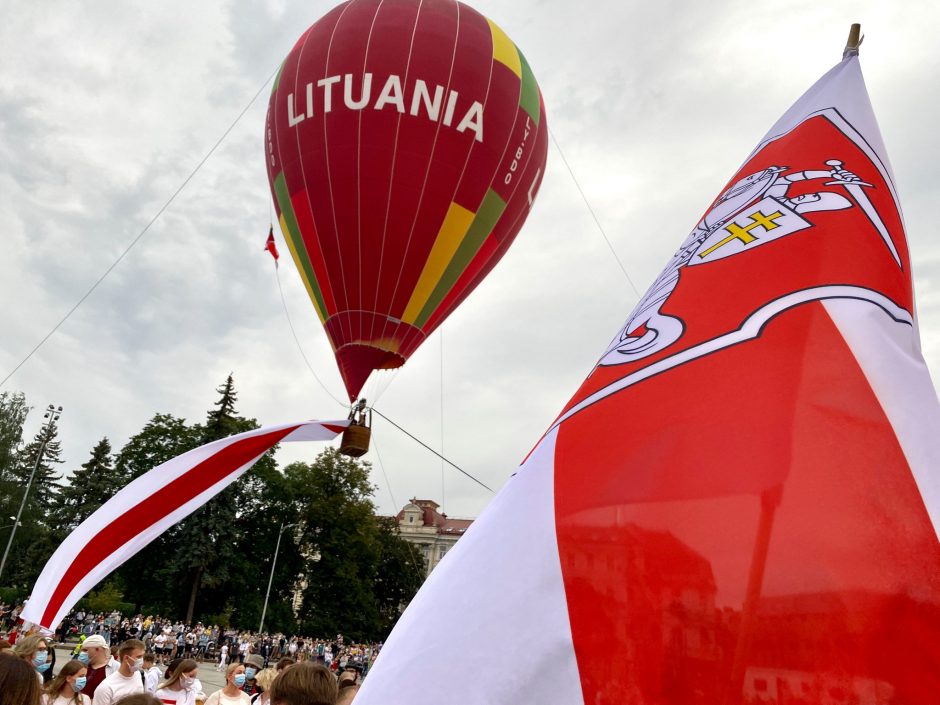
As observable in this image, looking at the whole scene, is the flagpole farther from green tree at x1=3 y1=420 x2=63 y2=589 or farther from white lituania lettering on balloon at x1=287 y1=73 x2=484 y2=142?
green tree at x1=3 y1=420 x2=63 y2=589

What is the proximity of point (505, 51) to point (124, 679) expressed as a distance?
12392 mm

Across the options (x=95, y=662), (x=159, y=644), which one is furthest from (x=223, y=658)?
(x=95, y=662)

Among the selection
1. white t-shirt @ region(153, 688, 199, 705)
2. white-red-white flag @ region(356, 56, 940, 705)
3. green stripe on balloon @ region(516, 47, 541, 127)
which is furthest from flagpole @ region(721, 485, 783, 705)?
green stripe on balloon @ region(516, 47, 541, 127)

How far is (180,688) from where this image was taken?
6305 millimetres

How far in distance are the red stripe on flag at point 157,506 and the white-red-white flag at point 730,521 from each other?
5.89 m

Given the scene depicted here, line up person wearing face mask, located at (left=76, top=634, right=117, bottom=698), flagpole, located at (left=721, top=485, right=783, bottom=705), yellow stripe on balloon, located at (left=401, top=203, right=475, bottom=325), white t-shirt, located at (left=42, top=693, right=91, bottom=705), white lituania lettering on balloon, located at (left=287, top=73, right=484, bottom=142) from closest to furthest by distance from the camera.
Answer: flagpole, located at (left=721, top=485, right=783, bottom=705)
white t-shirt, located at (left=42, top=693, right=91, bottom=705)
person wearing face mask, located at (left=76, top=634, right=117, bottom=698)
white lituania lettering on balloon, located at (left=287, top=73, right=484, bottom=142)
yellow stripe on balloon, located at (left=401, top=203, right=475, bottom=325)

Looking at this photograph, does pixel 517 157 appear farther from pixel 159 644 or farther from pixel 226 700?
pixel 159 644

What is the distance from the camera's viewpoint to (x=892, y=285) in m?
2.84

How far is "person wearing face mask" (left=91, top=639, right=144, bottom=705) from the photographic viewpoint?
597 centimetres

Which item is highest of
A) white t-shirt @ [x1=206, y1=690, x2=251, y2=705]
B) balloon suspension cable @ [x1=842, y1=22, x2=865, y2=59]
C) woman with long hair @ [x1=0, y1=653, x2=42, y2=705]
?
balloon suspension cable @ [x1=842, y1=22, x2=865, y2=59]

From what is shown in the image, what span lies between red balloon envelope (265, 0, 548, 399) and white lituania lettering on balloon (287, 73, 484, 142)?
0.02 metres

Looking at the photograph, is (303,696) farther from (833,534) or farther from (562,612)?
(833,534)

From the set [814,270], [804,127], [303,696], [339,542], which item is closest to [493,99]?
[804,127]

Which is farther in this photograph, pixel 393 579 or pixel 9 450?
pixel 393 579
